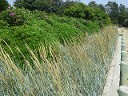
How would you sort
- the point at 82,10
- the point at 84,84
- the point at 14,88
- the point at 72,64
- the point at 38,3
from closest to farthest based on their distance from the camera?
the point at 14,88 < the point at 84,84 < the point at 72,64 < the point at 82,10 < the point at 38,3

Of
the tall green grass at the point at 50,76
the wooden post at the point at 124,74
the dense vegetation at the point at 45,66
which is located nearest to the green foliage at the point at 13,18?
the dense vegetation at the point at 45,66

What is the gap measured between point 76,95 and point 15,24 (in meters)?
6.37

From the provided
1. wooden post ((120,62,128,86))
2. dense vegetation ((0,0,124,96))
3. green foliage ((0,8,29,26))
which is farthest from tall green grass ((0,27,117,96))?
green foliage ((0,8,29,26))

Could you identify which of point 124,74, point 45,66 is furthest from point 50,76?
point 124,74

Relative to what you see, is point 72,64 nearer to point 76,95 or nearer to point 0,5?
point 76,95

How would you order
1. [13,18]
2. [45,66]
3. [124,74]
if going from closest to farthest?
[45,66] → [124,74] → [13,18]

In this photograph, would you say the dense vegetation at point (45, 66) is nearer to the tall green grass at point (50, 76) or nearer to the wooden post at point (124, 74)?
the tall green grass at point (50, 76)

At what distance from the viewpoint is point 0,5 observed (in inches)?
1085

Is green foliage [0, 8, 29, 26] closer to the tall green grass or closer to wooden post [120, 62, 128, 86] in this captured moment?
the tall green grass

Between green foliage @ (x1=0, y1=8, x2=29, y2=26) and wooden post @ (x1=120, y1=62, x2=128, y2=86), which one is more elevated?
green foliage @ (x1=0, y1=8, x2=29, y2=26)

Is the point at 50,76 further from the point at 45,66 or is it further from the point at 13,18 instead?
the point at 13,18

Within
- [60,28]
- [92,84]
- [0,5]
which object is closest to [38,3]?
[0,5]

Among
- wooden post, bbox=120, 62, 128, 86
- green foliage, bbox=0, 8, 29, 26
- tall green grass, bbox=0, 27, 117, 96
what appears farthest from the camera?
green foliage, bbox=0, 8, 29, 26

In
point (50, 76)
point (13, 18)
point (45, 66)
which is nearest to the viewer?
point (50, 76)
